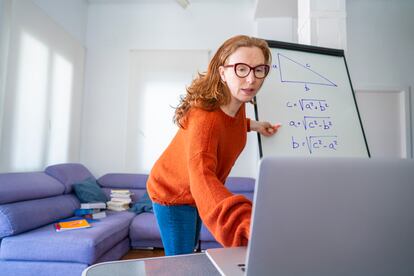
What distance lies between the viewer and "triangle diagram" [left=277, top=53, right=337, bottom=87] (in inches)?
51.1

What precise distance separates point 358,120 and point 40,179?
2.74 meters

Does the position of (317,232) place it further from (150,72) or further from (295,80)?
(150,72)

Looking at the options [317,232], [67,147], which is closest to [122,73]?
[67,147]

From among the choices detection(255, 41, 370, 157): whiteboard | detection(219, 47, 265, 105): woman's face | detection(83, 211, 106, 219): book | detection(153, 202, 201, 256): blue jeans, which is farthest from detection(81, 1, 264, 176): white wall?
detection(219, 47, 265, 105): woman's face

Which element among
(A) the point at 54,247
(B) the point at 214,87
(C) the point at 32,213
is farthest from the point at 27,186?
(B) the point at 214,87

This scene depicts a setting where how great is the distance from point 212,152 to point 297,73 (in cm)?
81

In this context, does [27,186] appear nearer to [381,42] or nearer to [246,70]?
[246,70]

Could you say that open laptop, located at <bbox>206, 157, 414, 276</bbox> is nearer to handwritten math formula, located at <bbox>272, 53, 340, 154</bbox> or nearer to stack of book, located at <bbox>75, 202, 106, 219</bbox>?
handwritten math formula, located at <bbox>272, 53, 340, 154</bbox>

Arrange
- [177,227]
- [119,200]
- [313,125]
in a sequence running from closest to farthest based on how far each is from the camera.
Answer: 1. [177,227]
2. [313,125]
3. [119,200]

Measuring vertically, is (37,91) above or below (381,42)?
below

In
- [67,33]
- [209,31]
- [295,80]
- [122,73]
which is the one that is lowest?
[295,80]

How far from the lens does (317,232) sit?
0.37 metres

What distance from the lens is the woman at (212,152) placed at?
22.1 inches

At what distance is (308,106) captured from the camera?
4.23 ft
